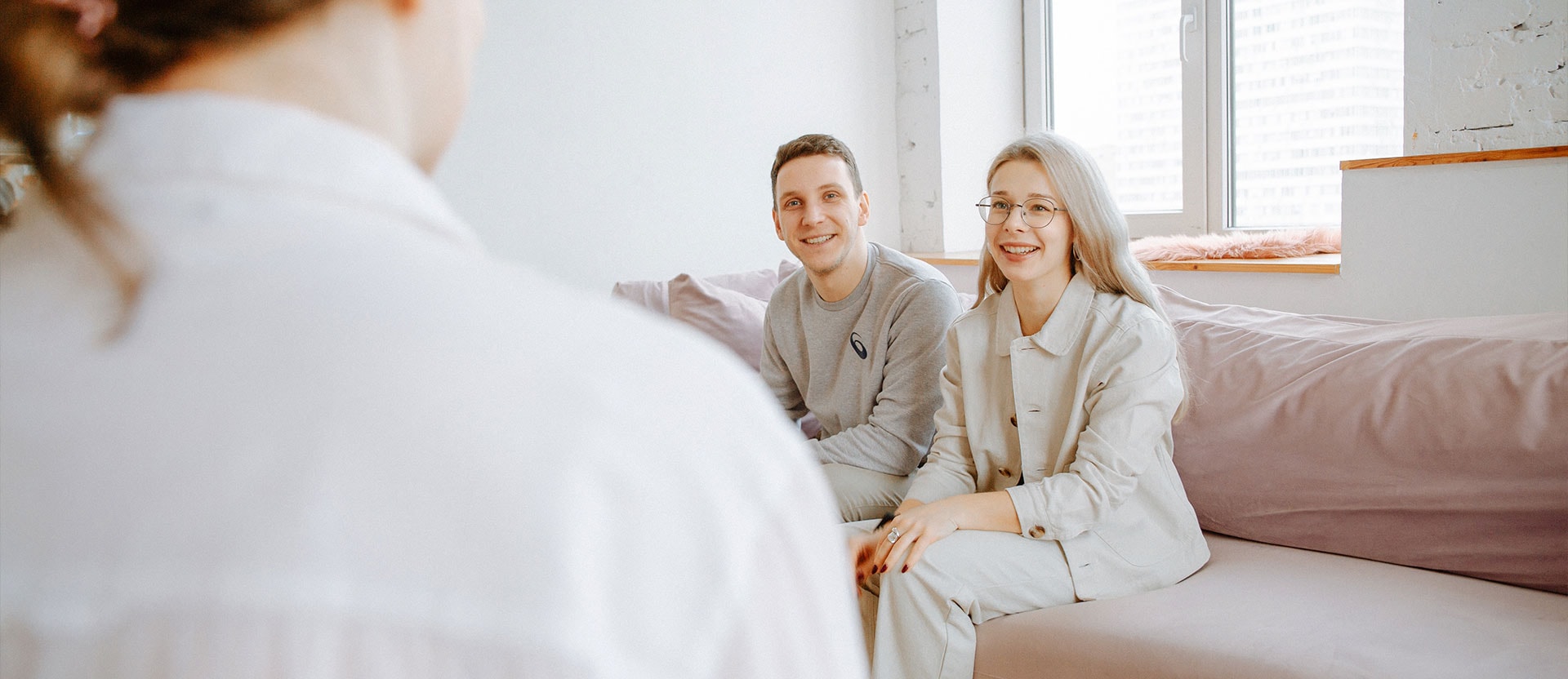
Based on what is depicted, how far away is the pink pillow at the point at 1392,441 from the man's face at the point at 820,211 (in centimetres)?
75

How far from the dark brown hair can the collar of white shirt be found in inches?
0.7

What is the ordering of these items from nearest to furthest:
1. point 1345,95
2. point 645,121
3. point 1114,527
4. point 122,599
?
point 122,599 → point 1114,527 → point 1345,95 → point 645,121

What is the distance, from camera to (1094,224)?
186 centimetres

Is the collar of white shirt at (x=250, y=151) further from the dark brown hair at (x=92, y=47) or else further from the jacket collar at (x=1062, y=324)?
Result: the jacket collar at (x=1062, y=324)

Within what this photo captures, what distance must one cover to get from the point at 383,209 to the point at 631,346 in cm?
9

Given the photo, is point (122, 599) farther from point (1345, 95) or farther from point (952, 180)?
point (952, 180)

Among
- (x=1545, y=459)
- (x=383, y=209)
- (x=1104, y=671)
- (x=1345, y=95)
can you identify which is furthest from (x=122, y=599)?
(x=1345, y=95)

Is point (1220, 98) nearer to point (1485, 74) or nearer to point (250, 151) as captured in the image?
point (1485, 74)

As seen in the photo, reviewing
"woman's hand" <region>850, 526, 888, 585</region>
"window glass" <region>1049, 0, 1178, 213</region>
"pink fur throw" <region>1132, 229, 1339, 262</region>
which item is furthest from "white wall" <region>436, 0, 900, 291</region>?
"woman's hand" <region>850, 526, 888, 585</region>

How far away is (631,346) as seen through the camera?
0.29 meters

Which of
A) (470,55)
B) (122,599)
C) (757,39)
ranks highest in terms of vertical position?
(757,39)

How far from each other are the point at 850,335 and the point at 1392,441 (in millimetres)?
1048

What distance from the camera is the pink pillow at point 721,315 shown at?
8.77ft

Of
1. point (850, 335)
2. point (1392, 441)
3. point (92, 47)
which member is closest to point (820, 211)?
point (850, 335)
